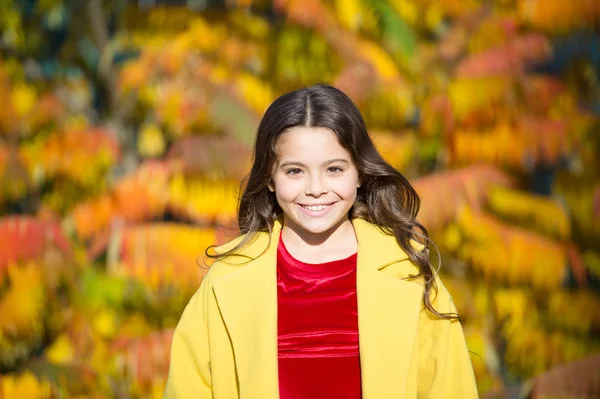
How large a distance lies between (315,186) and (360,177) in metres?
0.26

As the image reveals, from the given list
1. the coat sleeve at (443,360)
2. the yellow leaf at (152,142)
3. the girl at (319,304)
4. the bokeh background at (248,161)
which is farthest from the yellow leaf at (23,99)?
the coat sleeve at (443,360)

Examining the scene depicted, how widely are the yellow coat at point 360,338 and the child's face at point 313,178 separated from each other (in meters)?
0.16

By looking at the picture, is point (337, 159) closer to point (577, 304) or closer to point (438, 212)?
point (438, 212)

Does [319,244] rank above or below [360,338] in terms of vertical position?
above

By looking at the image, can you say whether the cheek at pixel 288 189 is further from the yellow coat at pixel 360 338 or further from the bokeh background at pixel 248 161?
the bokeh background at pixel 248 161

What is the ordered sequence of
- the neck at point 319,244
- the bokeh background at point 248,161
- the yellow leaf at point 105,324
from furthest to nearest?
the yellow leaf at point 105,324, the bokeh background at point 248,161, the neck at point 319,244

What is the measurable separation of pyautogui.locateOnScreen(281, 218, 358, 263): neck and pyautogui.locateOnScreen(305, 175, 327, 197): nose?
193 millimetres

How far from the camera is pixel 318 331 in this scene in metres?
2.48

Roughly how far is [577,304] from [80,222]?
10.6ft

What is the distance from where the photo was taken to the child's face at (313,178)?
247cm

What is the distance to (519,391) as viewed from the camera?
536cm

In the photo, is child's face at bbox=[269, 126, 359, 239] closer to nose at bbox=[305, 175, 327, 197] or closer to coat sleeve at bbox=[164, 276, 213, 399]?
nose at bbox=[305, 175, 327, 197]

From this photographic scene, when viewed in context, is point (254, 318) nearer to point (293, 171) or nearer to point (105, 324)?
point (293, 171)

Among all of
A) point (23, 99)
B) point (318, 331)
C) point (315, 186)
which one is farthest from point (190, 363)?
point (23, 99)
